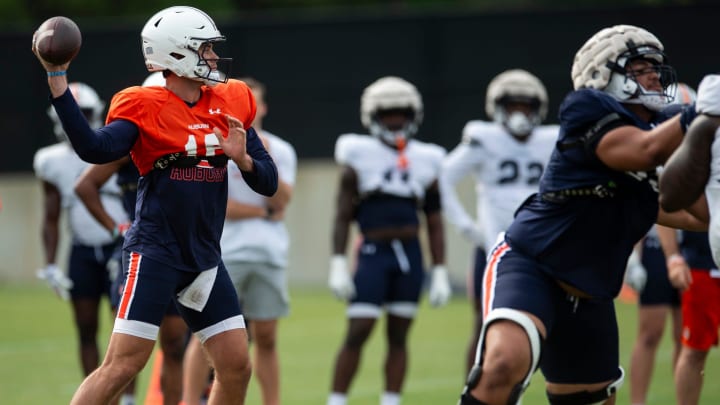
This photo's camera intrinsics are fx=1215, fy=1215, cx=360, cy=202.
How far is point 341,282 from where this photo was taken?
8578 millimetres

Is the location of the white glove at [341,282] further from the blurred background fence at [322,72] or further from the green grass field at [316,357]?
the blurred background fence at [322,72]

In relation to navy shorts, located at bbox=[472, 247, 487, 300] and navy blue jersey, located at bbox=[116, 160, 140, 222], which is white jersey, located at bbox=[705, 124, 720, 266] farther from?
navy shorts, located at bbox=[472, 247, 487, 300]

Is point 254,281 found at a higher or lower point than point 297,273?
higher

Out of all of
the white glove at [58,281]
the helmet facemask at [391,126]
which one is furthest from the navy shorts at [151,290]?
the helmet facemask at [391,126]

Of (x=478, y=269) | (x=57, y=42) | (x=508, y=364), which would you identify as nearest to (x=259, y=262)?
(x=478, y=269)

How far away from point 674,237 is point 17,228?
1406 centimetres

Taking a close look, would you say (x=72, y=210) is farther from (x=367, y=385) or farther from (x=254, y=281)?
(x=367, y=385)

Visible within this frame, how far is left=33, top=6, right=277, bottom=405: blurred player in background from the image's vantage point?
556 centimetres

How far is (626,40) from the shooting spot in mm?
5297

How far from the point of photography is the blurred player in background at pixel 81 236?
8.51 meters

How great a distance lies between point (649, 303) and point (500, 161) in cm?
145

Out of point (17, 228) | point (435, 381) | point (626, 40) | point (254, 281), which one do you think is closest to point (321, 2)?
point (17, 228)

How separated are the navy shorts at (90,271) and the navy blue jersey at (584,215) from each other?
4.03 meters

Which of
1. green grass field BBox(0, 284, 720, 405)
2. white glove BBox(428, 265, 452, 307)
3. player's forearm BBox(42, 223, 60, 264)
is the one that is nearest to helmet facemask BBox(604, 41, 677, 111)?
white glove BBox(428, 265, 452, 307)
